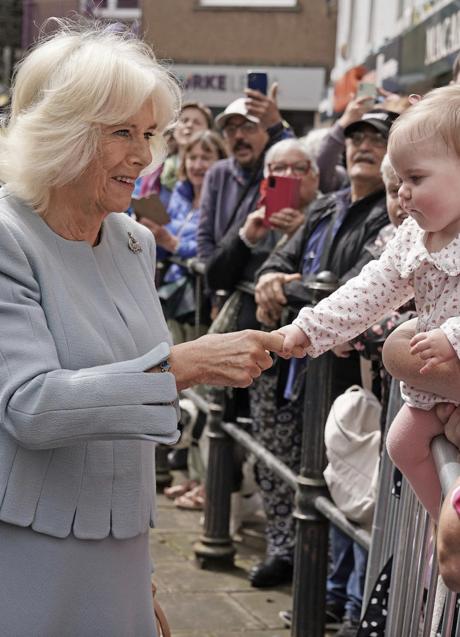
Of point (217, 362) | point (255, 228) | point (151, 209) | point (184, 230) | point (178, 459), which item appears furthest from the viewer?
point (178, 459)

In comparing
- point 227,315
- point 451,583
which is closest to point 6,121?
point 451,583

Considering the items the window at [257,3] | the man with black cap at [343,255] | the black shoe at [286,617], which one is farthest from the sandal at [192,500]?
the window at [257,3]

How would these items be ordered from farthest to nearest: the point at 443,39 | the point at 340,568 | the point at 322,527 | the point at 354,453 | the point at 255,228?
1. the point at 443,39
2. the point at 255,228
3. the point at 340,568
4. the point at 322,527
5. the point at 354,453

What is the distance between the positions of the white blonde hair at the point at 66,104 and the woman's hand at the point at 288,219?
2.61 metres

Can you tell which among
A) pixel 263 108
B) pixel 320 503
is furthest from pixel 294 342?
pixel 263 108

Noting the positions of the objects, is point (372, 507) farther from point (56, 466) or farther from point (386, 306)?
point (56, 466)

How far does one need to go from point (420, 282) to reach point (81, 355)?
2.55 ft

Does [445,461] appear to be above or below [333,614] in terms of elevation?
above

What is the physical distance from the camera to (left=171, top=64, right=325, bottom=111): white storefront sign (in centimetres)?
3077

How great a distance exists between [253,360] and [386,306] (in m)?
0.37

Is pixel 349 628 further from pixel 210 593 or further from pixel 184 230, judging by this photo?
pixel 184 230

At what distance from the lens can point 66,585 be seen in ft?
9.30

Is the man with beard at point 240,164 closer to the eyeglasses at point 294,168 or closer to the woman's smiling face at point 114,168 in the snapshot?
the eyeglasses at point 294,168

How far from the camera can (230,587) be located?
5.67 metres
